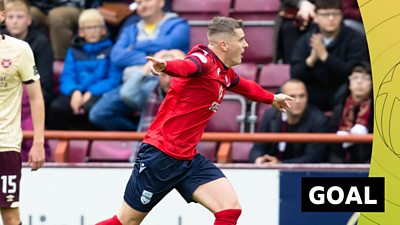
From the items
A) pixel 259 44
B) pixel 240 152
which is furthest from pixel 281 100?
pixel 259 44

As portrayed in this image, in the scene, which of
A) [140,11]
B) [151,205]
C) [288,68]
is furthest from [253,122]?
[151,205]

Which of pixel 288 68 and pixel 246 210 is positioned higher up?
pixel 288 68

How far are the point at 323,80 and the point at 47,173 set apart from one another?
100 inches

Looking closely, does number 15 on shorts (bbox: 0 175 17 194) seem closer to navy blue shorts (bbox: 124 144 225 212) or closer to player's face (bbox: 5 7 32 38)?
navy blue shorts (bbox: 124 144 225 212)

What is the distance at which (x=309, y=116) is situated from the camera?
1093 centimetres

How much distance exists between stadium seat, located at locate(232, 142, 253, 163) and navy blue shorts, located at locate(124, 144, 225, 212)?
2476mm

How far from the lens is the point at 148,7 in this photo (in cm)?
1184

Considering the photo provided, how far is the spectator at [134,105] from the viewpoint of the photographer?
11555mm

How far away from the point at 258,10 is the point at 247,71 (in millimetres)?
878

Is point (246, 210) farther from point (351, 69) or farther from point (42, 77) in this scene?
point (42, 77)

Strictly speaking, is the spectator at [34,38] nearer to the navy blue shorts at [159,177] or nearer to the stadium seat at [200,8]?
the stadium seat at [200,8]

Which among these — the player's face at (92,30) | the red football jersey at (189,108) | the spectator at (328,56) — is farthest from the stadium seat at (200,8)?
the red football jersey at (189,108)

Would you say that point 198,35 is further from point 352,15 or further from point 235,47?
point 235,47

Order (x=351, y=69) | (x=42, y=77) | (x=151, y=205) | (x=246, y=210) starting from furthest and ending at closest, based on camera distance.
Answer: (x=42, y=77)
(x=351, y=69)
(x=246, y=210)
(x=151, y=205)
